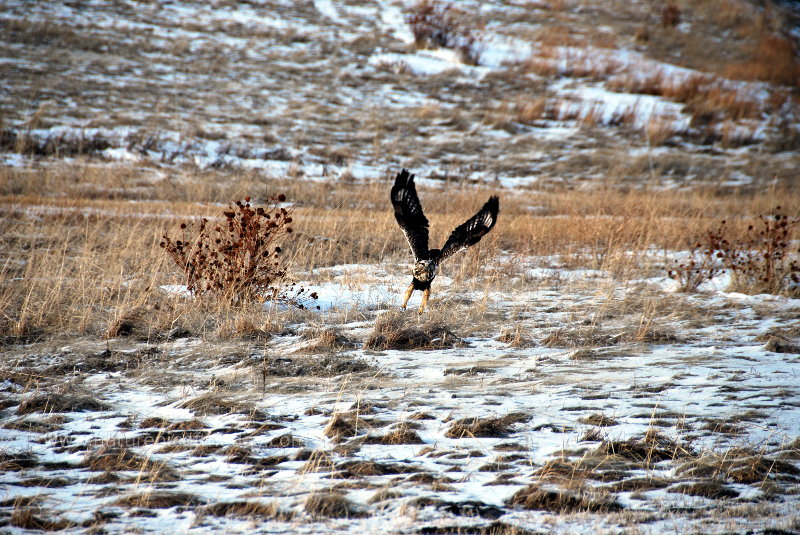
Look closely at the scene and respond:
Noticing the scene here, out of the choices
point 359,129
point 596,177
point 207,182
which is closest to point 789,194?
point 596,177

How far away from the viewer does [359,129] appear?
707 inches

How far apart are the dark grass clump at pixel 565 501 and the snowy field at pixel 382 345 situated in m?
0.02

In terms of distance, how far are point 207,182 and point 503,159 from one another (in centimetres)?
728

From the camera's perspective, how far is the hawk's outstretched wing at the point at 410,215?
6078mm

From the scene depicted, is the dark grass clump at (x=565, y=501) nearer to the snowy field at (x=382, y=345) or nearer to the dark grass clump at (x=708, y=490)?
the snowy field at (x=382, y=345)

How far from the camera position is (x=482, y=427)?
12.5ft

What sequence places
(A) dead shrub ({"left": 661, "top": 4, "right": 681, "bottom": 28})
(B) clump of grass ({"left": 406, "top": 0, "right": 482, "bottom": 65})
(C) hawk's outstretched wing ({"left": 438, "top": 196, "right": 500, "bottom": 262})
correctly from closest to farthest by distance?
(C) hawk's outstretched wing ({"left": 438, "top": 196, "right": 500, "bottom": 262}) → (B) clump of grass ({"left": 406, "top": 0, "right": 482, "bottom": 65}) → (A) dead shrub ({"left": 661, "top": 4, "right": 681, "bottom": 28})

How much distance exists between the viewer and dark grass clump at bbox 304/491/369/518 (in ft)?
9.52

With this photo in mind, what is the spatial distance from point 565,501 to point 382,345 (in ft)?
9.06

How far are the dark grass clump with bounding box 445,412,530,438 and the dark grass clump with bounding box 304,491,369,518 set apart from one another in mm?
938

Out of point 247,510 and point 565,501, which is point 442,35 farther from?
point 247,510

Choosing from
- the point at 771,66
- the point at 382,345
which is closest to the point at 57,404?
the point at 382,345

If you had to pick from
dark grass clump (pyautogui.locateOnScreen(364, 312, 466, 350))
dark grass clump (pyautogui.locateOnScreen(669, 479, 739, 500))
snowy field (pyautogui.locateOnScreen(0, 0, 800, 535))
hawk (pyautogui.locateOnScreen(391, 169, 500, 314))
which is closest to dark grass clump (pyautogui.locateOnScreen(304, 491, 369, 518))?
snowy field (pyautogui.locateOnScreen(0, 0, 800, 535))

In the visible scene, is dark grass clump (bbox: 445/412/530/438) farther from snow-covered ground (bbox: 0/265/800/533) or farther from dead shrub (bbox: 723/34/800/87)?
dead shrub (bbox: 723/34/800/87)
